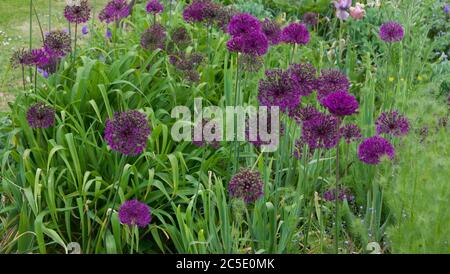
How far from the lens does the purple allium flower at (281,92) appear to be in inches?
105

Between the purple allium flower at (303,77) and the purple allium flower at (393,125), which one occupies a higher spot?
the purple allium flower at (303,77)

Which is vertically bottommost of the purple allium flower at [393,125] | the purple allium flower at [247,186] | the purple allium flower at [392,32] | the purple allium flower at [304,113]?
the purple allium flower at [247,186]

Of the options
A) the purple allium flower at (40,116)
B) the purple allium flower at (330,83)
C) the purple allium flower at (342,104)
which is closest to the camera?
the purple allium flower at (342,104)

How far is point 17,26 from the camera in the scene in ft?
25.2

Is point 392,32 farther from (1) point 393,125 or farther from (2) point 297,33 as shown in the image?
(1) point 393,125

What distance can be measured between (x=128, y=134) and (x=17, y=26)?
222 inches

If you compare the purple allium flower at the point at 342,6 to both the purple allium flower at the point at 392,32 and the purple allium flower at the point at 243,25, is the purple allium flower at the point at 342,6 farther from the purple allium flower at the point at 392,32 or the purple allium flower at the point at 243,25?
the purple allium flower at the point at 243,25

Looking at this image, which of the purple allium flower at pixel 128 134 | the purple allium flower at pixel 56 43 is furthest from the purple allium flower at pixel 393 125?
the purple allium flower at pixel 56 43

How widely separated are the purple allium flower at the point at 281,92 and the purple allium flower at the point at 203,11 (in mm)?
1208

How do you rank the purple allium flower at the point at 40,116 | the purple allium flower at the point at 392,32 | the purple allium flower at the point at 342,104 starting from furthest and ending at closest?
the purple allium flower at the point at 392,32, the purple allium flower at the point at 40,116, the purple allium flower at the point at 342,104

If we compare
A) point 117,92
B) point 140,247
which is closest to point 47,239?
point 140,247

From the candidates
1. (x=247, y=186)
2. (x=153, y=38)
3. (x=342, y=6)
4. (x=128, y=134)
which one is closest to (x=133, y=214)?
(x=128, y=134)

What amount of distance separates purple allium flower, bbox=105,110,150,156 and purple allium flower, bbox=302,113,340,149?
613 mm

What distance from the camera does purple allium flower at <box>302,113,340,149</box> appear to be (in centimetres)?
258
